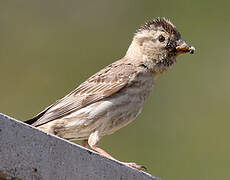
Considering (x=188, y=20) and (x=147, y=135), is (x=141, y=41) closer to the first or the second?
(x=147, y=135)

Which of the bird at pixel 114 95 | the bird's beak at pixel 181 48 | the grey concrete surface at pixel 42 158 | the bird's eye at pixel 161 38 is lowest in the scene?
the grey concrete surface at pixel 42 158

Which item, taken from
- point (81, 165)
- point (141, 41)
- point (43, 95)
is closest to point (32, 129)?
point (81, 165)

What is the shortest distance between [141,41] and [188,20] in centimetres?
527

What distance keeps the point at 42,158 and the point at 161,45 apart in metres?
3.52

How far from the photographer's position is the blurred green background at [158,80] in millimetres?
10148

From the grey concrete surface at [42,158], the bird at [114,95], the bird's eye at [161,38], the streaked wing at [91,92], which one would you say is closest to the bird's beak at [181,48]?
the bird at [114,95]

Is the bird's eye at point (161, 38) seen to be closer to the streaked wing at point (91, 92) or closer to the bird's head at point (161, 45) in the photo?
the bird's head at point (161, 45)

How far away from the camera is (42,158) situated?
477cm

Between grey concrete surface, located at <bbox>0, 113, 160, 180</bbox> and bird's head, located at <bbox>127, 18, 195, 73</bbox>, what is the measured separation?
9.76 feet

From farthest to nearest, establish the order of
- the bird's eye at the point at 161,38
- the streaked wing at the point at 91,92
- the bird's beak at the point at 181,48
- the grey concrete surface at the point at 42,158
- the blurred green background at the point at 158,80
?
the blurred green background at the point at 158,80
the bird's eye at the point at 161,38
the bird's beak at the point at 181,48
the streaked wing at the point at 91,92
the grey concrete surface at the point at 42,158

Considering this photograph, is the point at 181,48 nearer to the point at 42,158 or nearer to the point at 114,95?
the point at 114,95

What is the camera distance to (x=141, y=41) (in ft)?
27.4

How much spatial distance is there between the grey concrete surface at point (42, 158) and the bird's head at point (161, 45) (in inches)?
117

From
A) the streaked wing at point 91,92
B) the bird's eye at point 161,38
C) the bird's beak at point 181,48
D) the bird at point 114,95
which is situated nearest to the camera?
the bird at point 114,95
